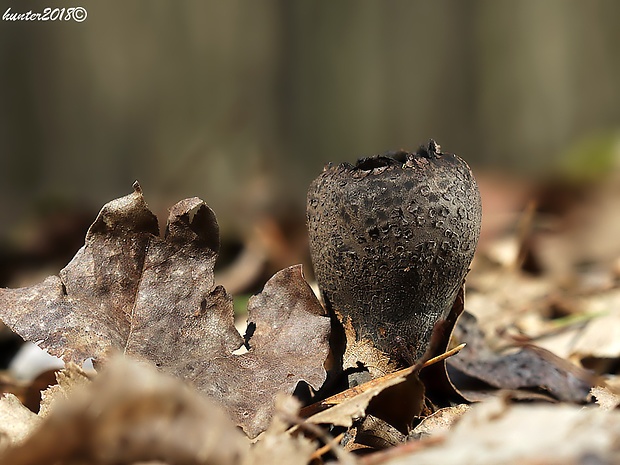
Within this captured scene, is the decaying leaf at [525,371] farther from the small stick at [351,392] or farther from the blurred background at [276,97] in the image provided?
the blurred background at [276,97]

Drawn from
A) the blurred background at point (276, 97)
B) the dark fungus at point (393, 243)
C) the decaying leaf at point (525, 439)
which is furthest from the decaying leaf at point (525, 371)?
the blurred background at point (276, 97)

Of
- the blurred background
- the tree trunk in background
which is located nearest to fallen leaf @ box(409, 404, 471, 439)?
the blurred background

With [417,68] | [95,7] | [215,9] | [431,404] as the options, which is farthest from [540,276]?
[95,7]

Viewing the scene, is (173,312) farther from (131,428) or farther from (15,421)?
(131,428)

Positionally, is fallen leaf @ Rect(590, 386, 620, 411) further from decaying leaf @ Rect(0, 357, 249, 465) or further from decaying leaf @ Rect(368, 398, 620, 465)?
decaying leaf @ Rect(0, 357, 249, 465)

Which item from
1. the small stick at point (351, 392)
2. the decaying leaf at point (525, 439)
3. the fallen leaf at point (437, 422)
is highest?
the decaying leaf at point (525, 439)
